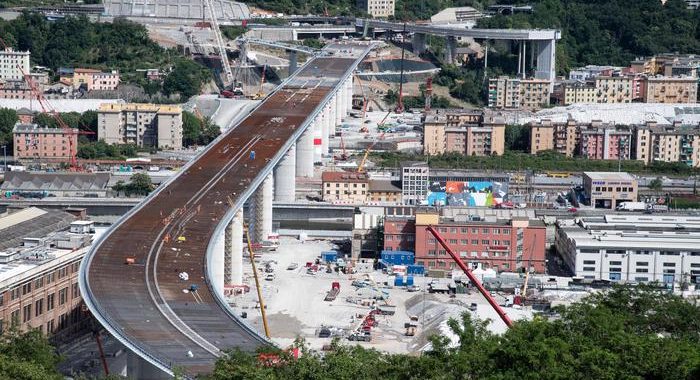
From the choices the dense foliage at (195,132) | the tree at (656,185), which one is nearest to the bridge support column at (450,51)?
the dense foliage at (195,132)

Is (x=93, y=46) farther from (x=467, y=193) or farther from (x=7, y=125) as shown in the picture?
(x=467, y=193)

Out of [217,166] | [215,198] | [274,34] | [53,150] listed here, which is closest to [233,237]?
[215,198]

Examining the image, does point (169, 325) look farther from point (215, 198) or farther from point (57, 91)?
point (57, 91)

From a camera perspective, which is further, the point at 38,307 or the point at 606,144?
the point at 606,144

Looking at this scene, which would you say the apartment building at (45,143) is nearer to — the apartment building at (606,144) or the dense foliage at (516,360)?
the apartment building at (606,144)

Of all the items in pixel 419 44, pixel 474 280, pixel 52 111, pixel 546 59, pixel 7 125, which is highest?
pixel 419 44

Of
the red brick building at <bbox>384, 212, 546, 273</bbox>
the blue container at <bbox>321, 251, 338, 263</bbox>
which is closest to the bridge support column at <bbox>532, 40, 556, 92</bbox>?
the blue container at <bbox>321, 251, 338, 263</bbox>

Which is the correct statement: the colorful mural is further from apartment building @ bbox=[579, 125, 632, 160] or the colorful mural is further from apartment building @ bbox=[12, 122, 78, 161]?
apartment building @ bbox=[12, 122, 78, 161]

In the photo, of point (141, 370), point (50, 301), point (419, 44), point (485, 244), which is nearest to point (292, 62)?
point (419, 44)
